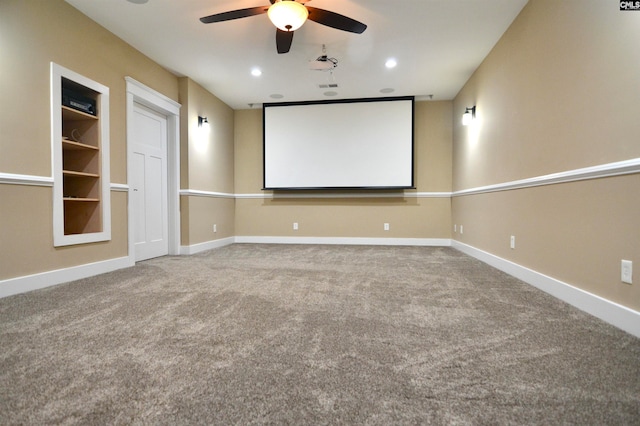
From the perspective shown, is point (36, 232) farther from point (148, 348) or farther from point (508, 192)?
point (508, 192)

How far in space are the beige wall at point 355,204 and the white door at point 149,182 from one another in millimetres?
1725

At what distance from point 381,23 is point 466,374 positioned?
3.01 meters

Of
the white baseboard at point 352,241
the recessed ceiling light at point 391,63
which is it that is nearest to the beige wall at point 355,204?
the white baseboard at point 352,241

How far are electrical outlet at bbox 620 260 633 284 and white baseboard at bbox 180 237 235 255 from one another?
432 centimetres

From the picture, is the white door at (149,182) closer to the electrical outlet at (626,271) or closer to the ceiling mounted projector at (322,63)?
the ceiling mounted projector at (322,63)

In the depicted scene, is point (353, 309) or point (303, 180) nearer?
point (353, 309)

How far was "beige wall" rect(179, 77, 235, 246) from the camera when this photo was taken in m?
4.28

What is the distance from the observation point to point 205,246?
4.71 metres

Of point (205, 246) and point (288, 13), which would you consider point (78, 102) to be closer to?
point (288, 13)

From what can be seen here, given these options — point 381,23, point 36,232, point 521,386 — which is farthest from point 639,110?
point 36,232

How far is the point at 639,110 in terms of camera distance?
4.96ft

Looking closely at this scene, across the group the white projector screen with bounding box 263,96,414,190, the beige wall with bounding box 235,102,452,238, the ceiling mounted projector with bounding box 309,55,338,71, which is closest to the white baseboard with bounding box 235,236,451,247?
the beige wall with bounding box 235,102,452,238

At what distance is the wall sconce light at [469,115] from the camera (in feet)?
13.3
